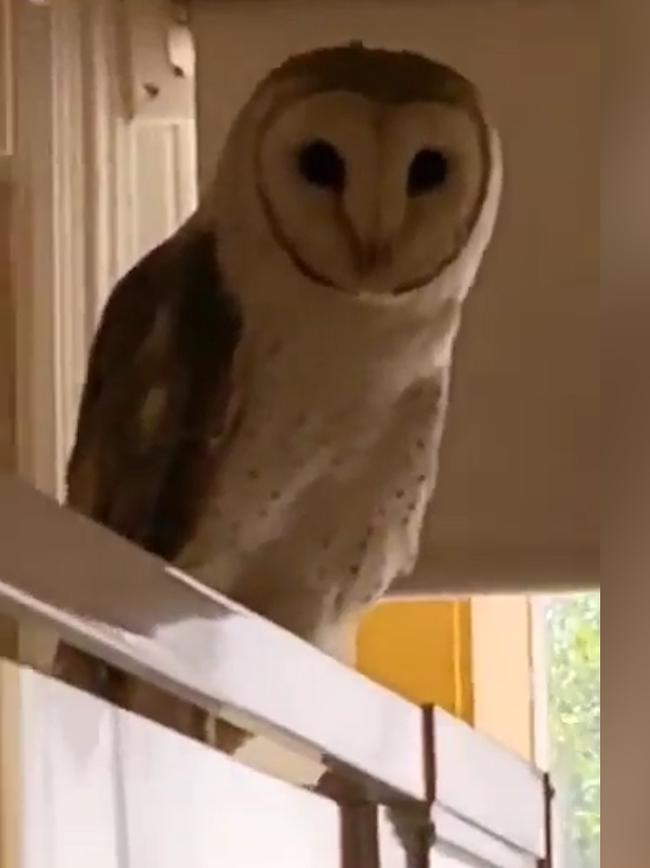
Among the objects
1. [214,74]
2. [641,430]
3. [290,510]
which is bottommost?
[290,510]

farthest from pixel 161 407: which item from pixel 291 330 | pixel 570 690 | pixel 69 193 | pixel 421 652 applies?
pixel 570 690

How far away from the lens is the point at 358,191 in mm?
803

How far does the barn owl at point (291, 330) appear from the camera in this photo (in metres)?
0.79

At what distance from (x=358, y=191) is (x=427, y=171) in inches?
1.5

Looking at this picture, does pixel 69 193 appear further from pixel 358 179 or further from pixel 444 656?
pixel 444 656

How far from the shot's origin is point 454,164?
0.82 metres

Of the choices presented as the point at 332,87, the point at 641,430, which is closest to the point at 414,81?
the point at 332,87

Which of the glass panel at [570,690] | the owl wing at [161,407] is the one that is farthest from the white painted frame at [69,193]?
the glass panel at [570,690]

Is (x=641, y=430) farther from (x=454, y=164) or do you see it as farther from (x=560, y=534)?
(x=454, y=164)

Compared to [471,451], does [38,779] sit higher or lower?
lower

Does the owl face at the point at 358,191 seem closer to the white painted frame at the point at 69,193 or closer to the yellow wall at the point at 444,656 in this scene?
the white painted frame at the point at 69,193

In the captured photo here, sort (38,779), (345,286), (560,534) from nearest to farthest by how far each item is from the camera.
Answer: (38,779)
(345,286)
(560,534)

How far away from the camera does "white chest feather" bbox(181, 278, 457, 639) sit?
2.60ft

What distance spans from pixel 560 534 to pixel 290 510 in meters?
0.42
